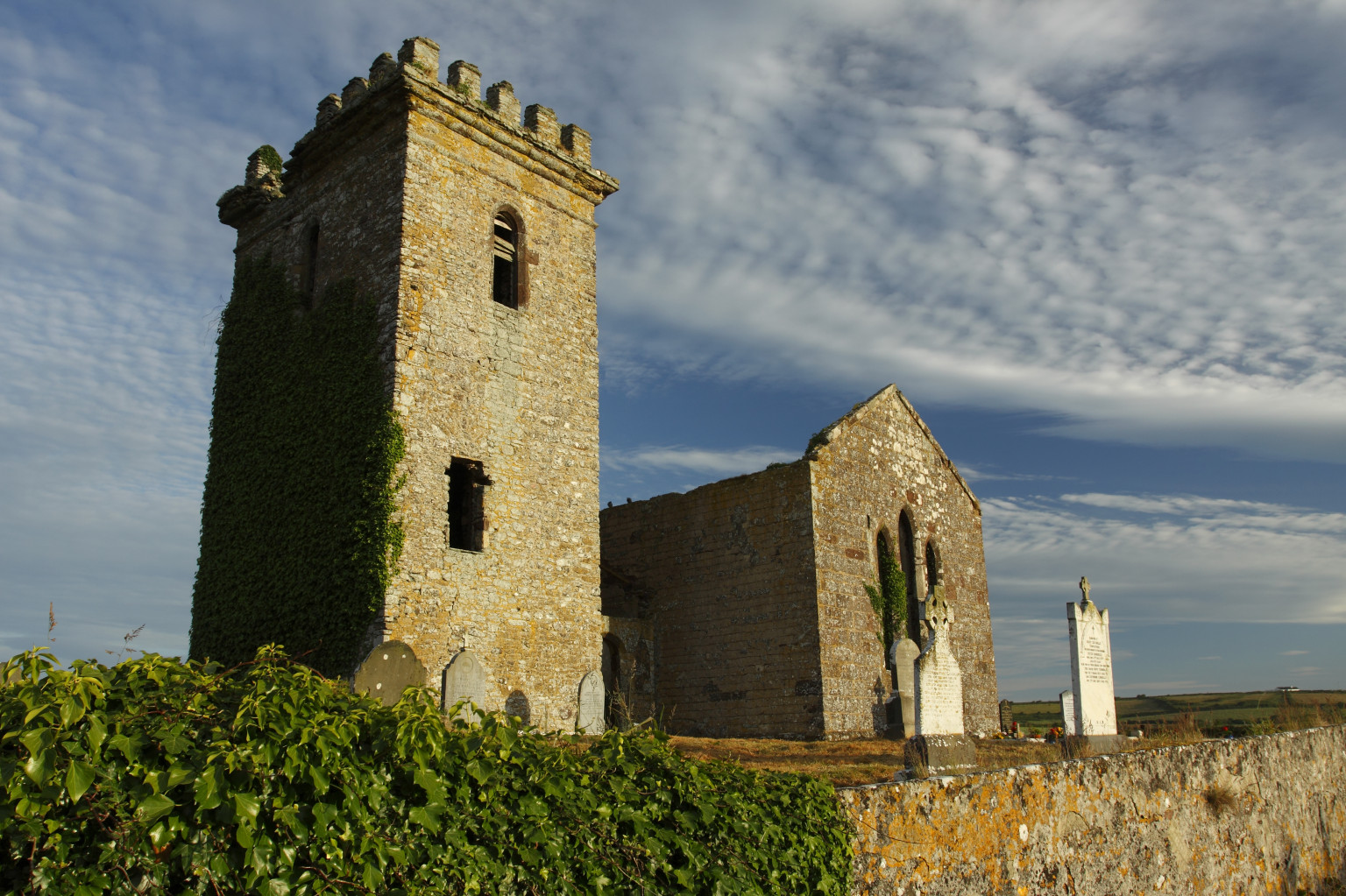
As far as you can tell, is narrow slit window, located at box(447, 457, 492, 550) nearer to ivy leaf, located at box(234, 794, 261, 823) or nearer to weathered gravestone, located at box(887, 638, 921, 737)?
weathered gravestone, located at box(887, 638, 921, 737)

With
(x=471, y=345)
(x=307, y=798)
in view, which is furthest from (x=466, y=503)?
(x=307, y=798)

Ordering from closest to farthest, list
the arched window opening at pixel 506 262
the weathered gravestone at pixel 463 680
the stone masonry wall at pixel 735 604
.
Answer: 1. the weathered gravestone at pixel 463 680
2. the arched window opening at pixel 506 262
3. the stone masonry wall at pixel 735 604

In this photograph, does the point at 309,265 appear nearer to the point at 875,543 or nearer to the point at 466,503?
the point at 466,503

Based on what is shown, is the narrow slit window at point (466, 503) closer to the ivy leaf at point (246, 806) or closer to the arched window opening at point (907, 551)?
the arched window opening at point (907, 551)

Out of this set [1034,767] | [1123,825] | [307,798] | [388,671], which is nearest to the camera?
[307,798]

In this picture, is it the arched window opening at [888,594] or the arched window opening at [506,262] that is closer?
the arched window opening at [506,262]

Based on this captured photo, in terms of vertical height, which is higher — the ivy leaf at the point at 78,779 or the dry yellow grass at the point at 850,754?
the ivy leaf at the point at 78,779

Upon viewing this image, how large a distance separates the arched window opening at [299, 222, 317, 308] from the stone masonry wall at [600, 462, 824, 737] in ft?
27.9

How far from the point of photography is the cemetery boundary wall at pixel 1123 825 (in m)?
6.57

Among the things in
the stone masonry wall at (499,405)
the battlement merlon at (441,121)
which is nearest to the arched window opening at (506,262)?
the stone masonry wall at (499,405)

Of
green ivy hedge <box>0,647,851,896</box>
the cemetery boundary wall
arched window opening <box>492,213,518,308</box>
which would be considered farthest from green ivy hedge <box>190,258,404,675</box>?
green ivy hedge <box>0,647,851,896</box>

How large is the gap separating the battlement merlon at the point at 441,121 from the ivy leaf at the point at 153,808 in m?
14.0

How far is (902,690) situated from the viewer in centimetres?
1812

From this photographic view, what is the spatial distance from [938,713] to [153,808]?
396 inches
